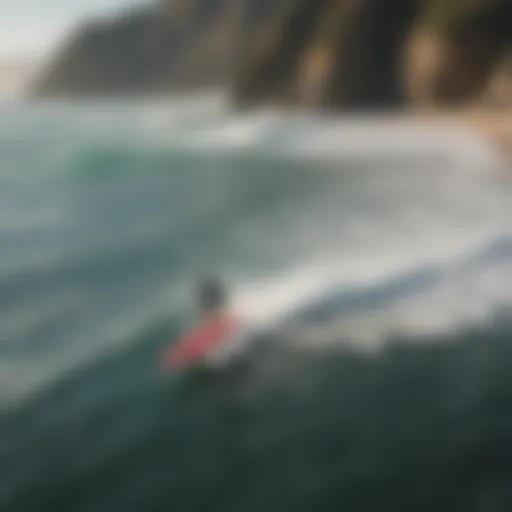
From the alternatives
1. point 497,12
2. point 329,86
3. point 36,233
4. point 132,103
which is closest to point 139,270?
point 36,233

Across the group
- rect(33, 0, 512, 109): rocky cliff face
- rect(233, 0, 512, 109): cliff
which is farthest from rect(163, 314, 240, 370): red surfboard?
rect(233, 0, 512, 109): cliff

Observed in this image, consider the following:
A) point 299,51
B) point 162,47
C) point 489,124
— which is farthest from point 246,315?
point 299,51

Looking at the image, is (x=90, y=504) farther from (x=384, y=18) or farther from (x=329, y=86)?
(x=384, y=18)

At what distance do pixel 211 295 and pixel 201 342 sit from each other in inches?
5.0

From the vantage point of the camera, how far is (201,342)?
1.46m

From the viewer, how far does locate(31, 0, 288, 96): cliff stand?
1812mm

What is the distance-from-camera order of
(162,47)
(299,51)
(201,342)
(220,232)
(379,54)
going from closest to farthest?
1. (201,342)
2. (220,232)
3. (162,47)
4. (299,51)
5. (379,54)

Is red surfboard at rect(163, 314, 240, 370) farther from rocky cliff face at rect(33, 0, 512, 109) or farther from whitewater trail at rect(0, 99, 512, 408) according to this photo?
rocky cliff face at rect(33, 0, 512, 109)

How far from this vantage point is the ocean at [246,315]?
4.32 ft

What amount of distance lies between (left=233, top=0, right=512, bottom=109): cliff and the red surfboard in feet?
3.31

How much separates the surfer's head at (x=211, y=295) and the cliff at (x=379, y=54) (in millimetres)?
917

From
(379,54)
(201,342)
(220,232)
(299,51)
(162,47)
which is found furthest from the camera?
(379,54)

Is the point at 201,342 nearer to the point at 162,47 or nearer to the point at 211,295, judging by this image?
the point at 211,295

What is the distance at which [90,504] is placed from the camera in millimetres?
1245
